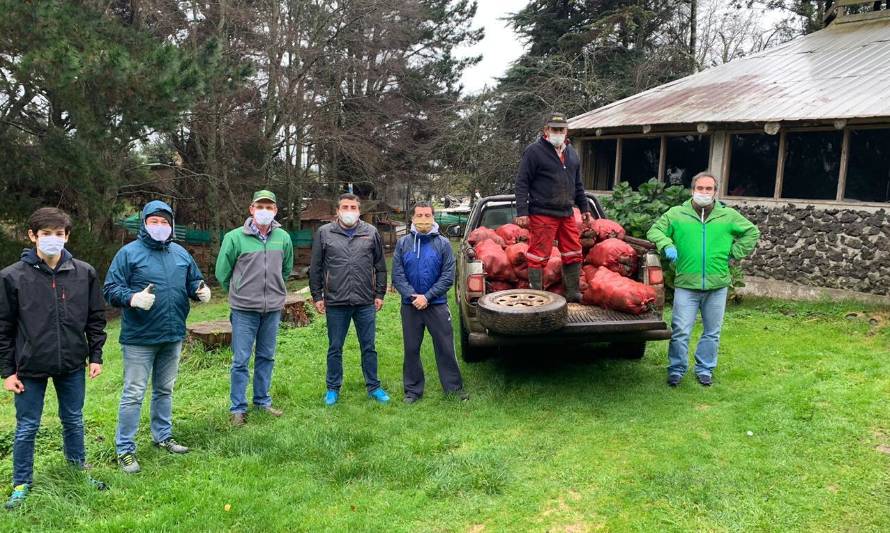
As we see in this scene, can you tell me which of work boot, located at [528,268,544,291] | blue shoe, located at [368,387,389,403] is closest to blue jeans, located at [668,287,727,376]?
work boot, located at [528,268,544,291]

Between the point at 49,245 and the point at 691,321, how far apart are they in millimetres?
5056

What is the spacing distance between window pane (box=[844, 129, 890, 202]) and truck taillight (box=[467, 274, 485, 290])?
783 centimetres

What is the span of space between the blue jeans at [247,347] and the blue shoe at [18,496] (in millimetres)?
1534

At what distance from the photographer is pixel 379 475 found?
4016 mm

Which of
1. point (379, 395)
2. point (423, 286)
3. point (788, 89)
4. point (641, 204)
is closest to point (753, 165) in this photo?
point (788, 89)

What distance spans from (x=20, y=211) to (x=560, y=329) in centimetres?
1384

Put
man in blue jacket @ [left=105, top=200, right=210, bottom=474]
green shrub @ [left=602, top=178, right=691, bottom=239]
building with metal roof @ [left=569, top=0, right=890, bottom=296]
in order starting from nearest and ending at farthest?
man in blue jacket @ [left=105, top=200, right=210, bottom=474] < building with metal roof @ [left=569, top=0, right=890, bottom=296] < green shrub @ [left=602, top=178, right=691, bottom=239]

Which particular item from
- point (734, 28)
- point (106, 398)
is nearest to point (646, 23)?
point (734, 28)

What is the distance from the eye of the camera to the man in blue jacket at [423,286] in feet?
17.5

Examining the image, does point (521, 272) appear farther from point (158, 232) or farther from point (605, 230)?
point (158, 232)

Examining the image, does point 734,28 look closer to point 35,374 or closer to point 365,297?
point 365,297

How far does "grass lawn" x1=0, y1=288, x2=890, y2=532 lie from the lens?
347 cm

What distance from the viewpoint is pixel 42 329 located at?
3.68 meters

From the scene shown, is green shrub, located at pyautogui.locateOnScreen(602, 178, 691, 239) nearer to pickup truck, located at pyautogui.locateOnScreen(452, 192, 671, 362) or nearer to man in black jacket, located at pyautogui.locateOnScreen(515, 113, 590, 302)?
pickup truck, located at pyautogui.locateOnScreen(452, 192, 671, 362)
